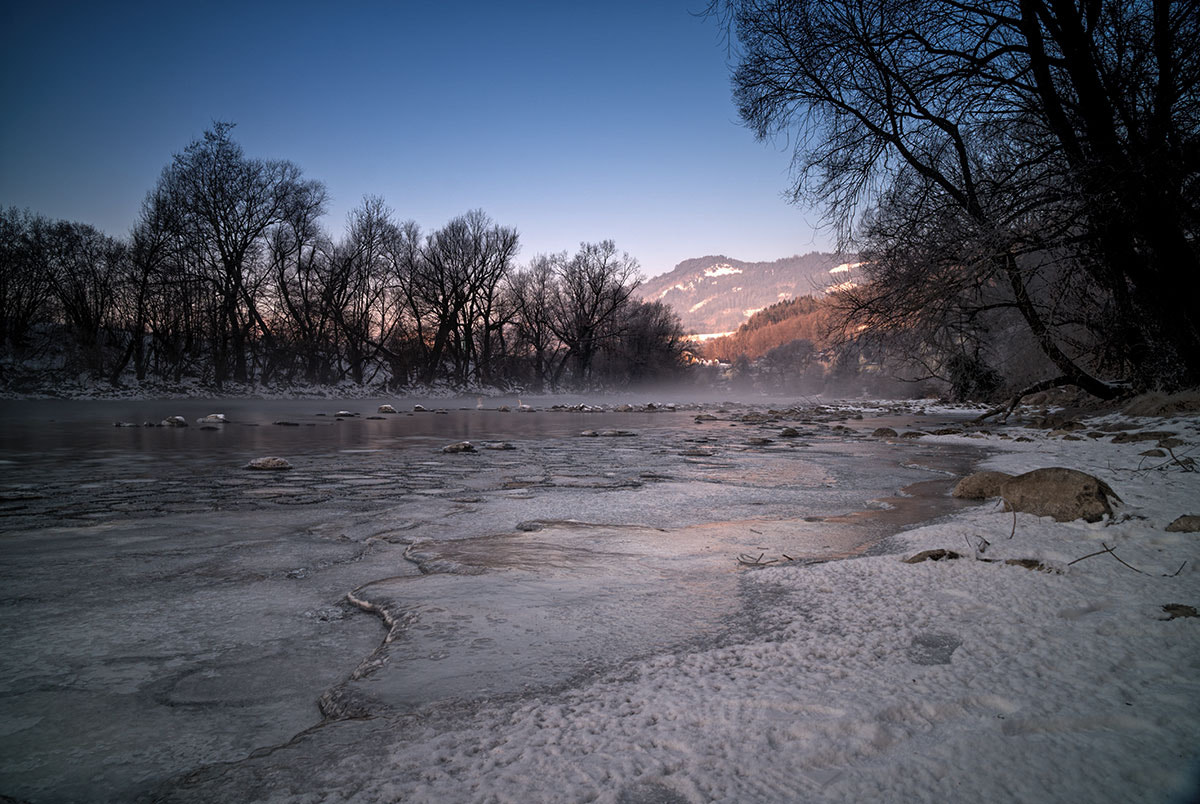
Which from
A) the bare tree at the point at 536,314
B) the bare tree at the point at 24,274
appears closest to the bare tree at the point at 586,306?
the bare tree at the point at 536,314

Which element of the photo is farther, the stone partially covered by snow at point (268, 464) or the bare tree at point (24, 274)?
the bare tree at point (24, 274)

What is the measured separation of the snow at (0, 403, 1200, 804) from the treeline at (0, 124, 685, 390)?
89.9ft

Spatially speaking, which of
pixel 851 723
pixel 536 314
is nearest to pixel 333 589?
pixel 851 723

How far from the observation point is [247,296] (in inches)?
1081

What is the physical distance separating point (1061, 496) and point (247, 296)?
30911 millimetres

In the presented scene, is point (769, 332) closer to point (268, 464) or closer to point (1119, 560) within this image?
point (268, 464)

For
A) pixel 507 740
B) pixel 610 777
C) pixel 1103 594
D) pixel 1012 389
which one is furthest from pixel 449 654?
pixel 1012 389

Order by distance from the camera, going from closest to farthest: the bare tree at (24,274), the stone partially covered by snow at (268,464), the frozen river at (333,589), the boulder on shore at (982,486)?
the frozen river at (333,589) → the boulder on shore at (982,486) → the stone partially covered by snow at (268,464) → the bare tree at (24,274)

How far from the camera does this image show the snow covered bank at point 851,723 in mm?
1106

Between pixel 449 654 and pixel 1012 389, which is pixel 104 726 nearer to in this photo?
pixel 449 654

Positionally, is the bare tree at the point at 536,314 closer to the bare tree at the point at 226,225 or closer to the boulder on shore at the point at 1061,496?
the bare tree at the point at 226,225

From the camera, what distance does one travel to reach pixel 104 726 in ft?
4.69

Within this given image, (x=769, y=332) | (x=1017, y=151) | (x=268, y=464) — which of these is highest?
(x=769, y=332)

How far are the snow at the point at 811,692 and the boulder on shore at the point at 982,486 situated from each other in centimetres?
154
